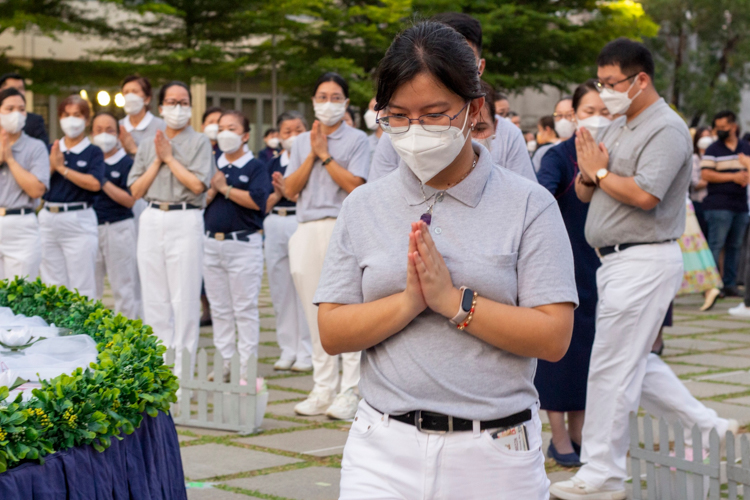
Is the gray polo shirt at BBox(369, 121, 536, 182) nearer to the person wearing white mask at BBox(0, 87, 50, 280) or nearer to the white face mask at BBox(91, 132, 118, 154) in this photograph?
the person wearing white mask at BBox(0, 87, 50, 280)

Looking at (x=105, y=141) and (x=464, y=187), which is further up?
(x=464, y=187)

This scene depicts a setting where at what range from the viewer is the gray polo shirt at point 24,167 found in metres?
8.27

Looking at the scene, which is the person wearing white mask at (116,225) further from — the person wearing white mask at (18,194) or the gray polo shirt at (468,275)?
the gray polo shirt at (468,275)

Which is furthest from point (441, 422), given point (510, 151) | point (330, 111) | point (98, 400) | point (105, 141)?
point (105, 141)

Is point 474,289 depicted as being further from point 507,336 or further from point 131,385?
point 131,385

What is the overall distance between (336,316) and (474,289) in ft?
1.18

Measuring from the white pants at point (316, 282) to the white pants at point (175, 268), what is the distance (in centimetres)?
78

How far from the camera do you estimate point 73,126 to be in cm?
873

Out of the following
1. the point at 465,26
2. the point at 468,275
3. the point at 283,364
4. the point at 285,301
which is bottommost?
the point at 283,364

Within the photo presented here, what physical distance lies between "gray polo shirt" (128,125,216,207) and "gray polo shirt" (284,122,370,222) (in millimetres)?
786

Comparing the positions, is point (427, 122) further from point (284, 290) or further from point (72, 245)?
point (72, 245)

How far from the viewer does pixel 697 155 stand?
51.0ft

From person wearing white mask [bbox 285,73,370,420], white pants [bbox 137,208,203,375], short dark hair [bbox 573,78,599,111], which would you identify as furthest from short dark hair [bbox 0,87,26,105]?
short dark hair [bbox 573,78,599,111]

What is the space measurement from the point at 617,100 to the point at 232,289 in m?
3.95
